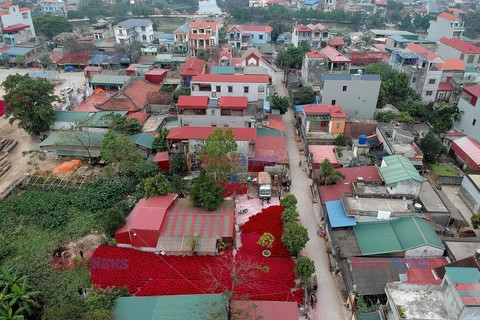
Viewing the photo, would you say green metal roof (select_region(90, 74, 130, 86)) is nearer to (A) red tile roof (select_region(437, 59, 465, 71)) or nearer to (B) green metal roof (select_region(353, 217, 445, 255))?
(B) green metal roof (select_region(353, 217, 445, 255))

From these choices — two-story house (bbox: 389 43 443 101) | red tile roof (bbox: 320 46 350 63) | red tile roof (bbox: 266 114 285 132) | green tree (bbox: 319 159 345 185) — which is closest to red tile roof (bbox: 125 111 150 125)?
red tile roof (bbox: 266 114 285 132)

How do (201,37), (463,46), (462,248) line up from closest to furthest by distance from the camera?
(462,248) < (463,46) < (201,37)

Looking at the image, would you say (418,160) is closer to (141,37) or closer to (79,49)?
(79,49)

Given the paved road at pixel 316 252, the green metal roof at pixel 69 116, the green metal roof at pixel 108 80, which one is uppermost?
the green metal roof at pixel 108 80

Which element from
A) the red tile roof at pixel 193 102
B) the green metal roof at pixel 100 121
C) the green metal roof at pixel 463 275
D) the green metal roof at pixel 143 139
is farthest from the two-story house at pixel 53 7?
the green metal roof at pixel 463 275

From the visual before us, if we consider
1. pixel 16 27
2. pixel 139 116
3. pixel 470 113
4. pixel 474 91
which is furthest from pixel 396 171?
pixel 16 27

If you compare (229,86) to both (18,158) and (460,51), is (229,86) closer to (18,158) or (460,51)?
(18,158)

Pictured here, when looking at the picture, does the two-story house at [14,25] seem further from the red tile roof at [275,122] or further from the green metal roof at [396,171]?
the green metal roof at [396,171]
